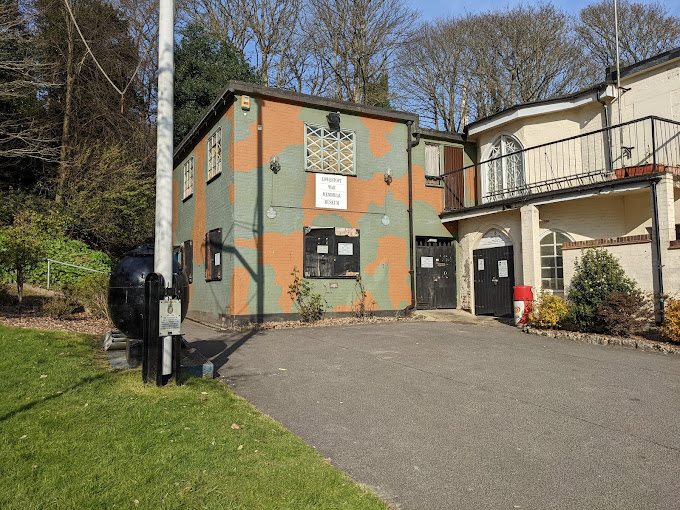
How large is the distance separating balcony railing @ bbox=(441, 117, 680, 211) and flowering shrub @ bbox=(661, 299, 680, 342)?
360 centimetres

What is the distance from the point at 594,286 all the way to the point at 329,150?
24.1 ft

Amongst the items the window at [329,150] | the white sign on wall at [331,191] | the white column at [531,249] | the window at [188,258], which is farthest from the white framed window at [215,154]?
the white column at [531,249]

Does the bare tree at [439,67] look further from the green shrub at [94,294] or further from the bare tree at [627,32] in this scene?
the green shrub at [94,294]

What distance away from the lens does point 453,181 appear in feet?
52.0

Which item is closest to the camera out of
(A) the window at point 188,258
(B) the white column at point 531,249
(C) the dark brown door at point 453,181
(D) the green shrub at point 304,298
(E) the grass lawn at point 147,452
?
(E) the grass lawn at point 147,452

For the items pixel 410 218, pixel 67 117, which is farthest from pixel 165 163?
pixel 67 117

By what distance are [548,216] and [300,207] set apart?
6.48 metres

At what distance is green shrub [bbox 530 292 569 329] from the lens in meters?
10.5

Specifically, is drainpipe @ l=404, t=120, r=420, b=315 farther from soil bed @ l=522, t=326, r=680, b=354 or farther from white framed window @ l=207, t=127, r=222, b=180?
white framed window @ l=207, t=127, r=222, b=180

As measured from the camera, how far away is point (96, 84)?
22797mm

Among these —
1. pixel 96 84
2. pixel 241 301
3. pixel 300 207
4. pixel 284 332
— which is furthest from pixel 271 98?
pixel 96 84

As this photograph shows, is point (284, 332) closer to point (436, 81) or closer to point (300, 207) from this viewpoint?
point (300, 207)

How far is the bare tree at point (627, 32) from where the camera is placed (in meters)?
22.7

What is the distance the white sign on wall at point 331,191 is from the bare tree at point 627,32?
56.4 ft
